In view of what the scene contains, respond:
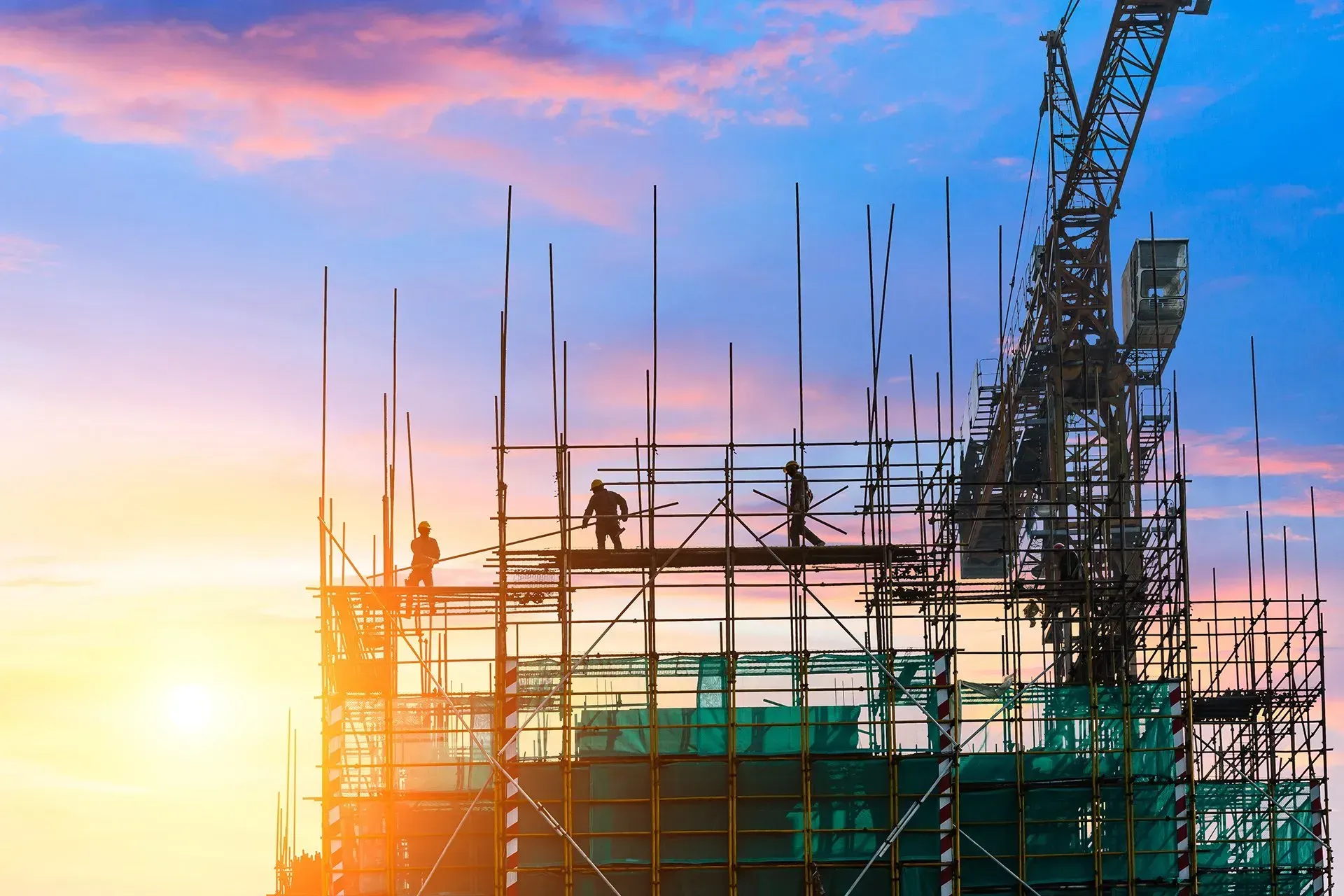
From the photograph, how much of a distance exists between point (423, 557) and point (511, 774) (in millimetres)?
4083

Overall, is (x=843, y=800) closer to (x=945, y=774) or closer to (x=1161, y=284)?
(x=945, y=774)

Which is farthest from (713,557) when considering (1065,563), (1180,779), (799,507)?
(1180,779)

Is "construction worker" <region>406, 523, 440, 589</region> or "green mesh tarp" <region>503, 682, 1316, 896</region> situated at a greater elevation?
"construction worker" <region>406, 523, 440, 589</region>

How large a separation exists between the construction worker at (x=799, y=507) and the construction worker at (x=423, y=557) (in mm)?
5173

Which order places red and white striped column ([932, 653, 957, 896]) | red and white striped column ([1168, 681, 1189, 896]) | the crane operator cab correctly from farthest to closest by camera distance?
the crane operator cab → red and white striped column ([1168, 681, 1189, 896]) → red and white striped column ([932, 653, 957, 896])

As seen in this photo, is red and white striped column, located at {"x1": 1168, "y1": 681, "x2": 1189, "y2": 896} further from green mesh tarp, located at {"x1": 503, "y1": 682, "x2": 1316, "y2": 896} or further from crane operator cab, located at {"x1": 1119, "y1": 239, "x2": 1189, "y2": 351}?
crane operator cab, located at {"x1": 1119, "y1": 239, "x2": 1189, "y2": 351}

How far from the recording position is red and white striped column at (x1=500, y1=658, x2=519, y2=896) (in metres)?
23.5

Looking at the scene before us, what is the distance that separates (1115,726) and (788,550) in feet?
16.9

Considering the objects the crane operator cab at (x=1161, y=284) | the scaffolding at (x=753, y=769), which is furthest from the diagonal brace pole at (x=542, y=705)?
the crane operator cab at (x=1161, y=284)

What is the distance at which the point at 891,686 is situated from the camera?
24.0 m

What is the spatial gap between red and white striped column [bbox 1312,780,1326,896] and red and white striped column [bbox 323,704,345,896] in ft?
55.0

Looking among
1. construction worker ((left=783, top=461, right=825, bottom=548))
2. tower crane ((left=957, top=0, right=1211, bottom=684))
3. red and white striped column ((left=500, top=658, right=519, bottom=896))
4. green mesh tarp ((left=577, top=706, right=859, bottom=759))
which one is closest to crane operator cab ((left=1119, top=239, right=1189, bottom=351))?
tower crane ((left=957, top=0, right=1211, bottom=684))

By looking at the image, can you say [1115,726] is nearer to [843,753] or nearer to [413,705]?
[843,753]

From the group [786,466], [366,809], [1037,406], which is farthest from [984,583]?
[1037,406]
